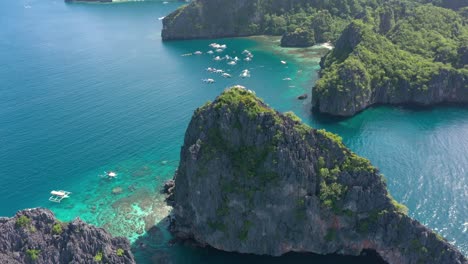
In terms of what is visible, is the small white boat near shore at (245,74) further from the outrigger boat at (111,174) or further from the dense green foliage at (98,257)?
the dense green foliage at (98,257)

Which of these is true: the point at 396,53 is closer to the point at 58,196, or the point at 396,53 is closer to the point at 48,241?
the point at 58,196

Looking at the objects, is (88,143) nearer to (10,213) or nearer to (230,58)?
(10,213)

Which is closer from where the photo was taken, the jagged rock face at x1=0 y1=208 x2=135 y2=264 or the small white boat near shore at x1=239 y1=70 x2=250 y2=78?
the jagged rock face at x1=0 y1=208 x2=135 y2=264

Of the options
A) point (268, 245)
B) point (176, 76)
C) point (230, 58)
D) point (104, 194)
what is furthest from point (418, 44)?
point (104, 194)

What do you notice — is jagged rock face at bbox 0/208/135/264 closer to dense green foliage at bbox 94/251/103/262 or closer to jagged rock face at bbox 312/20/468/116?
dense green foliage at bbox 94/251/103/262

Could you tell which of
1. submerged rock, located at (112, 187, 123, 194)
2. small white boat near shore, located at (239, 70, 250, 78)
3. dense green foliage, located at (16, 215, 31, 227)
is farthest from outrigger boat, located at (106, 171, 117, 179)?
small white boat near shore, located at (239, 70, 250, 78)
